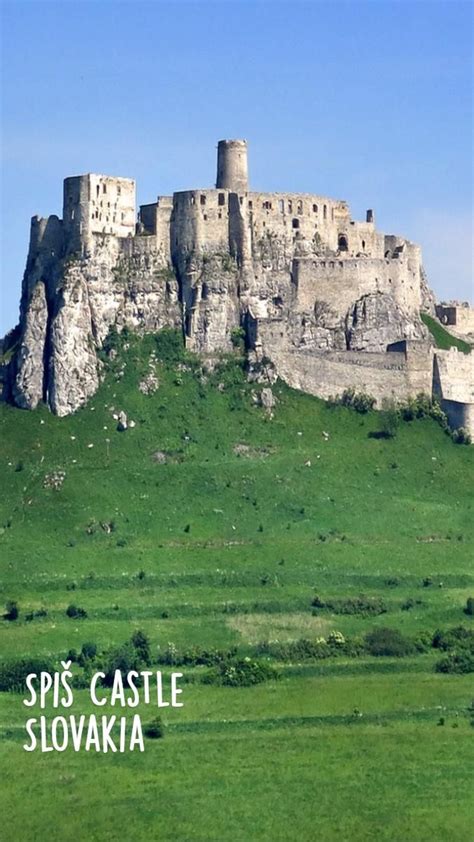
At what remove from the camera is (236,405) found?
5315 inches

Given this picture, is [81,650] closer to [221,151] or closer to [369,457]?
[369,457]

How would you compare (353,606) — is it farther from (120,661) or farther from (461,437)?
(461,437)

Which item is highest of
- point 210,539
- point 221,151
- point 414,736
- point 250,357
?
point 221,151

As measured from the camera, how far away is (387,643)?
379ft

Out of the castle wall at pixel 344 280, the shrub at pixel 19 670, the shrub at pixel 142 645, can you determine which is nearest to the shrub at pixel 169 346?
the castle wall at pixel 344 280

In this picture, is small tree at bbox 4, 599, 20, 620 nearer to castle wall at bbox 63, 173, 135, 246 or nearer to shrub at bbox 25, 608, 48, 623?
shrub at bbox 25, 608, 48, 623

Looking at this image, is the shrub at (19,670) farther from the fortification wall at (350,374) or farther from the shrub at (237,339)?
the shrub at (237,339)

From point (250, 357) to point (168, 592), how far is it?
20.8 m

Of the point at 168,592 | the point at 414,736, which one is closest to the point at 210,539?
the point at 168,592

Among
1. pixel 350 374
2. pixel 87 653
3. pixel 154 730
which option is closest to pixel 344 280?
pixel 350 374

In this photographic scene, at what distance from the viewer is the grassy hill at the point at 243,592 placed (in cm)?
9825

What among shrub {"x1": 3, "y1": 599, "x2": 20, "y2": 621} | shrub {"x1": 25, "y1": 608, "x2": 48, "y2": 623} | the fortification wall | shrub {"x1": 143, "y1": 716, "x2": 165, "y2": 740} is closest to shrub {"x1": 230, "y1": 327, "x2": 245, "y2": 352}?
the fortification wall

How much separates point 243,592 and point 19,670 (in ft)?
43.7

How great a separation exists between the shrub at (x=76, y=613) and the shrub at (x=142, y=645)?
10.6ft
